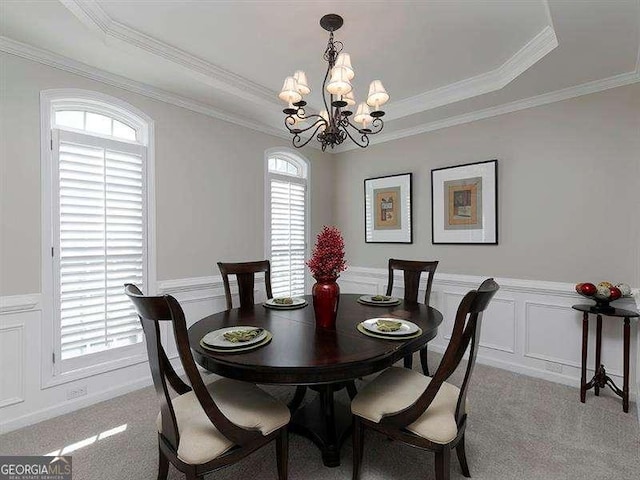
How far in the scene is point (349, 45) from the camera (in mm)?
2539

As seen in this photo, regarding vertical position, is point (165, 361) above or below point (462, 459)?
above

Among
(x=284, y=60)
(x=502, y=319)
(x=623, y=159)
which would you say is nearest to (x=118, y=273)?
(x=284, y=60)

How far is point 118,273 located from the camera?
2783 millimetres

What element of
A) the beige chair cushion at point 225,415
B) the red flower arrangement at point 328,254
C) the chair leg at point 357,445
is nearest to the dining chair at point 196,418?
the beige chair cushion at point 225,415

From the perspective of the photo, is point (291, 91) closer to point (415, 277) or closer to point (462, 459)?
point (415, 277)

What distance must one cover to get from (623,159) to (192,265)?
13.0 feet

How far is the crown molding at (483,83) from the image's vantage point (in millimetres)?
2403

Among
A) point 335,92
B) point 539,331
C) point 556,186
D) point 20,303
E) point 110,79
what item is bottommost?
point 539,331

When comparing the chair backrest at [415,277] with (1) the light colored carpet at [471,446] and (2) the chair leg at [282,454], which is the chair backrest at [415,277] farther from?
(2) the chair leg at [282,454]

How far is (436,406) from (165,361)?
4.48 feet

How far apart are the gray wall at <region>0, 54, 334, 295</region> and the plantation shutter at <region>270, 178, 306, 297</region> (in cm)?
22

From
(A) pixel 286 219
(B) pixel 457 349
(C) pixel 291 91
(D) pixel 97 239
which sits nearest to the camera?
(B) pixel 457 349

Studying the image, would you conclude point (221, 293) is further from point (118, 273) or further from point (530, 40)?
point (530, 40)

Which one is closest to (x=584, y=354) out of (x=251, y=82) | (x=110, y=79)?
(x=251, y=82)
